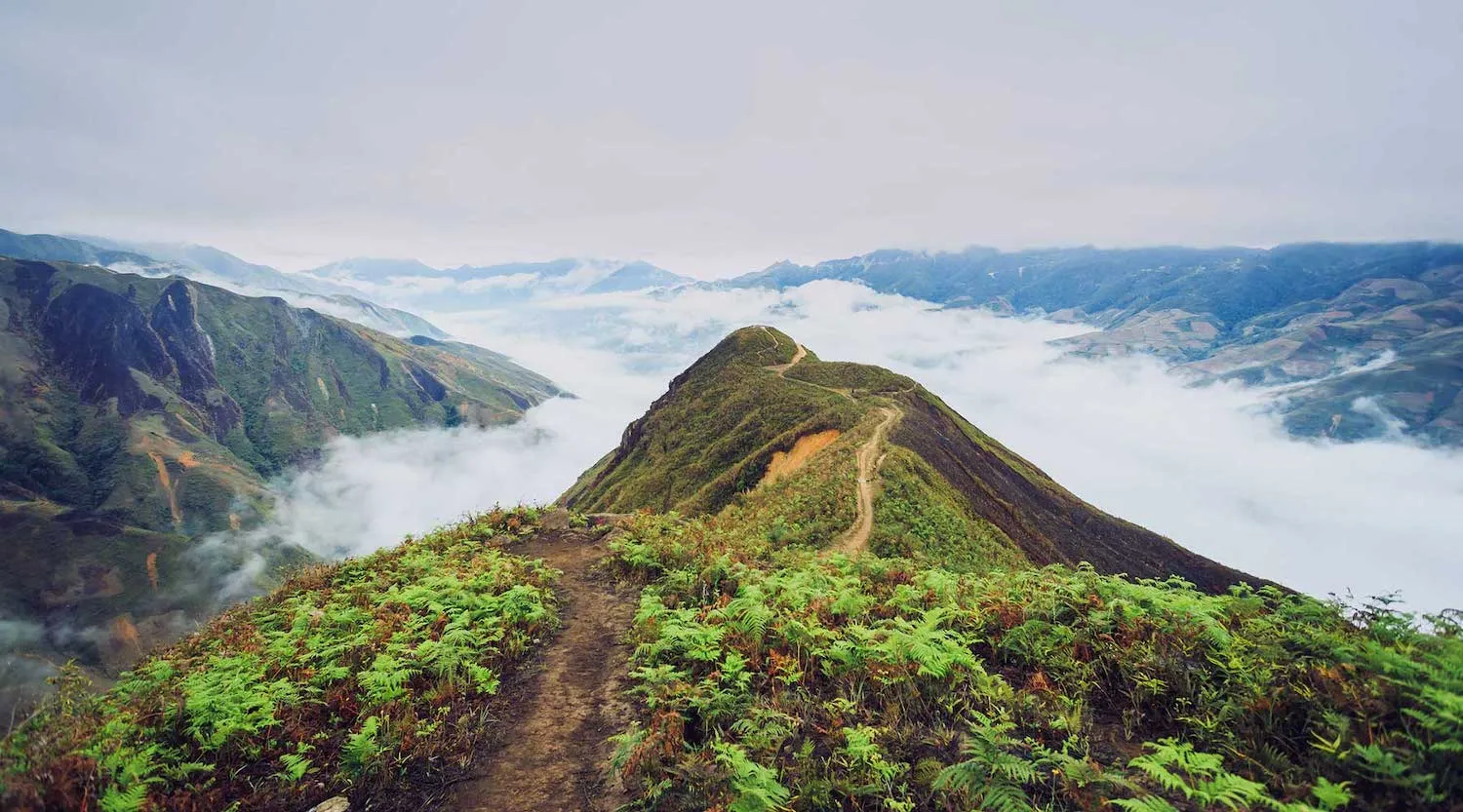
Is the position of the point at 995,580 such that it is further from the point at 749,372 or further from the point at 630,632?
the point at 749,372

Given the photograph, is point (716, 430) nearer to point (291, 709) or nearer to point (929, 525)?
point (929, 525)

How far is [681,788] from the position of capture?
6777 millimetres

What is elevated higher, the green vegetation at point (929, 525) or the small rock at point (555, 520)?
the small rock at point (555, 520)

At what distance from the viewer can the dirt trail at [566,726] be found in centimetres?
727

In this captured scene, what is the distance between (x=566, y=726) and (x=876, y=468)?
115 feet

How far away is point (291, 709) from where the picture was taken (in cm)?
876

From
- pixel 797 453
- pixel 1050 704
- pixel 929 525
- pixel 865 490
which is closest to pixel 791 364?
pixel 797 453

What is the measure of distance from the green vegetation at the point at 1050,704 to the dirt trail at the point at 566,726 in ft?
1.80

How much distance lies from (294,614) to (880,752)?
43.4 ft

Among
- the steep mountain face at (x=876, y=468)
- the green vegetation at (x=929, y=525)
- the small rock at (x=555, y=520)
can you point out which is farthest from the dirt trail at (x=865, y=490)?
the small rock at (x=555, y=520)

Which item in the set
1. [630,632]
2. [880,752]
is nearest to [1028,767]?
[880,752]

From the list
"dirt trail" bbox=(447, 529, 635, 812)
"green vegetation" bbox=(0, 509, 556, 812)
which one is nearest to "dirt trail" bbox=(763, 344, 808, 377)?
"dirt trail" bbox=(447, 529, 635, 812)

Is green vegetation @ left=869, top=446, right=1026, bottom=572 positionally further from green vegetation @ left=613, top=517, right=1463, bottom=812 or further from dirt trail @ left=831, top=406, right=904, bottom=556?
green vegetation @ left=613, top=517, right=1463, bottom=812

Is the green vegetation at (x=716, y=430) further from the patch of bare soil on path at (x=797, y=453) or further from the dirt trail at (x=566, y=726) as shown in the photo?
the dirt trail at (x=566, y=726)
